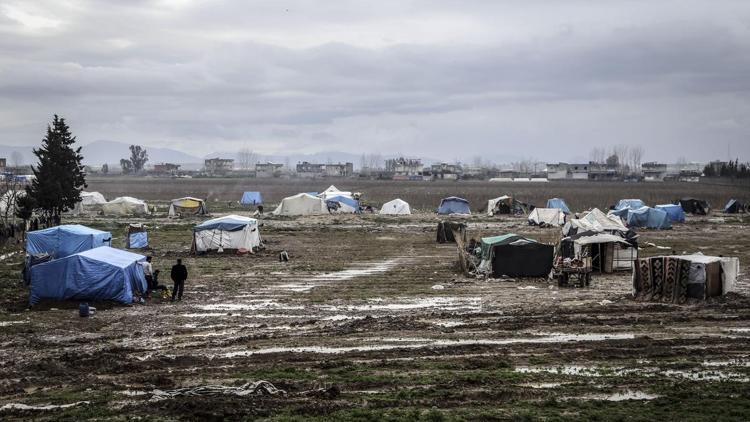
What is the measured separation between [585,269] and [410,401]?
1672 cm

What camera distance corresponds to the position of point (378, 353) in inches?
698

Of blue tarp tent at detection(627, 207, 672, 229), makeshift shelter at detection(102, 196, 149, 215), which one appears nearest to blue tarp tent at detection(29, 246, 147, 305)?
blue tarp tent at detection(627, 207, 672, 229)

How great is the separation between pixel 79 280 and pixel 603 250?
20416 millimetres

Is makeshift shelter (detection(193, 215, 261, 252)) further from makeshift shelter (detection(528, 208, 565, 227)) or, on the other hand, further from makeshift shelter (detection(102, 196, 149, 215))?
makeshift shelter (detection(102, 196, 149, 215))

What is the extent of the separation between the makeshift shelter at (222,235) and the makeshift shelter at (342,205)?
3043cm

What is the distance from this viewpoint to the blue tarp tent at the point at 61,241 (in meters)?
34.4

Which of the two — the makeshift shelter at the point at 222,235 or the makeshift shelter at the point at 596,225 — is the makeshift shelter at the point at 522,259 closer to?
the makeshift shelter at the point at 596,225

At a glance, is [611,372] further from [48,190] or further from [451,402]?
[48,190]

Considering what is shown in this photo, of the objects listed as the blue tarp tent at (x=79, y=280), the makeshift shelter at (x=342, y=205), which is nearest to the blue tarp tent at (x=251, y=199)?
the makeshift shelter at (x=342, y=205)

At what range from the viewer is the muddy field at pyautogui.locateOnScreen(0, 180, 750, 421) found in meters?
13.7

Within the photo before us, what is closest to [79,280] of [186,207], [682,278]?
[682,278]

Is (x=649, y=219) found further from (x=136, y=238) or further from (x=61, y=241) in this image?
(x=61, y=241)

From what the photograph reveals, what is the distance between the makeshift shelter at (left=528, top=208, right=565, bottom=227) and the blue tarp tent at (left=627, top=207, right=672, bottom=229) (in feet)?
16.7

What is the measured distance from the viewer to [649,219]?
2264 inches
